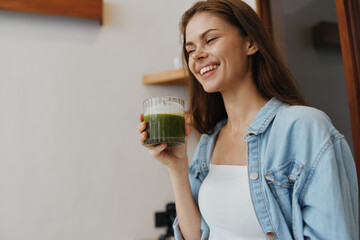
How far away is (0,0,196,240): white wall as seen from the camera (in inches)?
70.8

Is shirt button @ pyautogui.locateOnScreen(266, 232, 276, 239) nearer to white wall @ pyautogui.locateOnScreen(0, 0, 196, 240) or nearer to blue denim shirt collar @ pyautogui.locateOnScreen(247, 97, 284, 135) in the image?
blue denim shirt collar @ pyautogui.locateOnScreen(247, 97, 284, 135)

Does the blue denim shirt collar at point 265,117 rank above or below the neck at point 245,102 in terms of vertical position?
below

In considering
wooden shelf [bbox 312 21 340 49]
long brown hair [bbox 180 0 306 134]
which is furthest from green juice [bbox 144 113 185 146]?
wooden shelf [bbox 312 21 340 49]

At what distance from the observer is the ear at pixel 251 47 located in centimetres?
113

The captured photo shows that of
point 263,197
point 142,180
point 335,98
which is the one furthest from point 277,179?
point 142,180

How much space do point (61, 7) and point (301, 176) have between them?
167cm

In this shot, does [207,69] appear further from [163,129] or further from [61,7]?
[61,7]

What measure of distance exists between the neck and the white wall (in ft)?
3.05

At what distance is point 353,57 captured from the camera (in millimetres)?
1153

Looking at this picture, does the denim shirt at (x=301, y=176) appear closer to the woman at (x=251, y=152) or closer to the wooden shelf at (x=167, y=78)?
the woman at (x=251, y=152)

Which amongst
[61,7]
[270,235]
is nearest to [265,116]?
[270,235]

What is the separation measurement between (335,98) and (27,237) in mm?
1735

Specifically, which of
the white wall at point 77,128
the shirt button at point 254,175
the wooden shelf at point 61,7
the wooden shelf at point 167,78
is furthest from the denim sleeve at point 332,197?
the wooden shelf at point 61,7

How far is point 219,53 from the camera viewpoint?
3.55 feet
